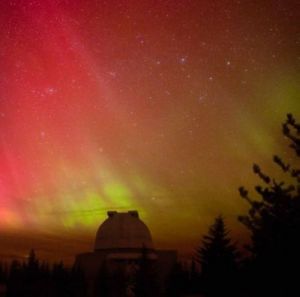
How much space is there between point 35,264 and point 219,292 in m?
46.3

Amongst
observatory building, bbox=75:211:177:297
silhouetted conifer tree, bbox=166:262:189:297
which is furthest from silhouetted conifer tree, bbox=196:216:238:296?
observatory building, bbox=75:211:177:297

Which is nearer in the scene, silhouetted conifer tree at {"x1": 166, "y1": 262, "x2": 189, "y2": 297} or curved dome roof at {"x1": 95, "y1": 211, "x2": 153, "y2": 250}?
silhouetted conifer tree at {"x1": 166, "y1": 262, "x2": 189, "y2": 297}

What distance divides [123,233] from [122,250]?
90.5 inches

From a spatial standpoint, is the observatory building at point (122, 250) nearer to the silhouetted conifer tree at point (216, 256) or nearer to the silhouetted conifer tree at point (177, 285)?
the silhouetted conifer tree at point (177, 285)

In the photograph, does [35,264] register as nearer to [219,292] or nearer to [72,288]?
[72,288]

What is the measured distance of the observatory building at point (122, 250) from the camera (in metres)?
61.6

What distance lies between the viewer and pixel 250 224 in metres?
11.8

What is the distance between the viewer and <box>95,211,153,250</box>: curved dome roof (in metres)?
63.2

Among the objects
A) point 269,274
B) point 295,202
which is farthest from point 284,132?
point 269,274

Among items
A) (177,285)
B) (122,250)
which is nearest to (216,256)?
(177,285)

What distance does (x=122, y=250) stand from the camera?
62.7 metres

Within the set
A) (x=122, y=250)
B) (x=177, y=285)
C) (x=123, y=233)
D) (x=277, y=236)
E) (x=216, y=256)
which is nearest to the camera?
(x=277, y=236)

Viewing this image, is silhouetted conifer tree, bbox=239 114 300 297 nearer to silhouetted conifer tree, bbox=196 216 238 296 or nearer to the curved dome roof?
silhouetted conifer tree, bbox=196 216 238 296

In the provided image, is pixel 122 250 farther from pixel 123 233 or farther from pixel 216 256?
pixel 216 256
